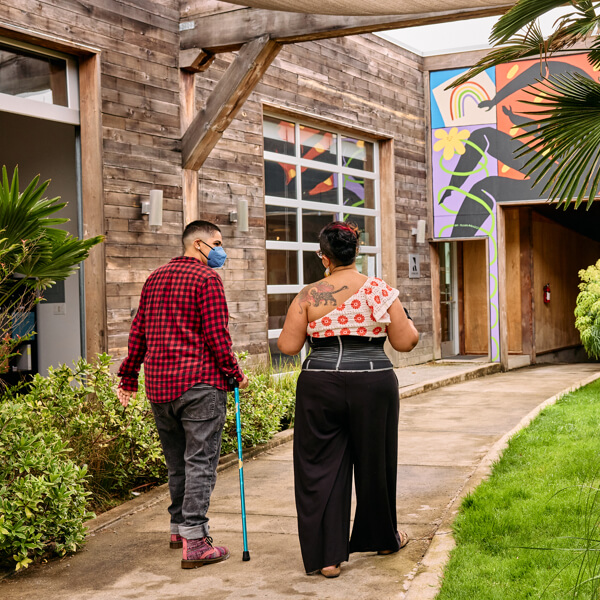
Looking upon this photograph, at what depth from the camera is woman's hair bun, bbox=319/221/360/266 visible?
4.09 m

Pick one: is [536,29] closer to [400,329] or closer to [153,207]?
[400,329]

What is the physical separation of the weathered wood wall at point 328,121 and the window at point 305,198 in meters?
0.33

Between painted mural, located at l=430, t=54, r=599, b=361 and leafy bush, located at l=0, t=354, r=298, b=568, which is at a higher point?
painted mural, located at l=430, t=54, r=599, b=361

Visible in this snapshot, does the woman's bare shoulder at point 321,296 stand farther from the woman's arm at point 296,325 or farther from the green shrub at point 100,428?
the green shrub at point 100,428

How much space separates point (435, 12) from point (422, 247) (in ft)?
24.4

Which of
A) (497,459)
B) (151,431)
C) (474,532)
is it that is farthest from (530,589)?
(151,431)

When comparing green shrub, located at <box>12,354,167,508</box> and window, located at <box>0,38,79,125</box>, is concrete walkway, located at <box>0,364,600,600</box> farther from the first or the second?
window, located at <box>0,38,79,125</box>

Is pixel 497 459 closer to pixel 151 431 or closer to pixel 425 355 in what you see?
pixel 151 431

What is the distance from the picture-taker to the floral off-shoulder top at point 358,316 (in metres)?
3.96

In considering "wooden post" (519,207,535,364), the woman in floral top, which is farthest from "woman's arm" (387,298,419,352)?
A: "wooden post" (519,207,535,364)

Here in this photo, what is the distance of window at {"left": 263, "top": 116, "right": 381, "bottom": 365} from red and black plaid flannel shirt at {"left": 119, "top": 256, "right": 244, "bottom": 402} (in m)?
5.82

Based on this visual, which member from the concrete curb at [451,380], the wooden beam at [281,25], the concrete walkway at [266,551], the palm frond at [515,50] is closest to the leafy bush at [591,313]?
the concrete curb at [451,380]

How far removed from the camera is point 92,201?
7.79 metres

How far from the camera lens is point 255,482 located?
5.95 m
